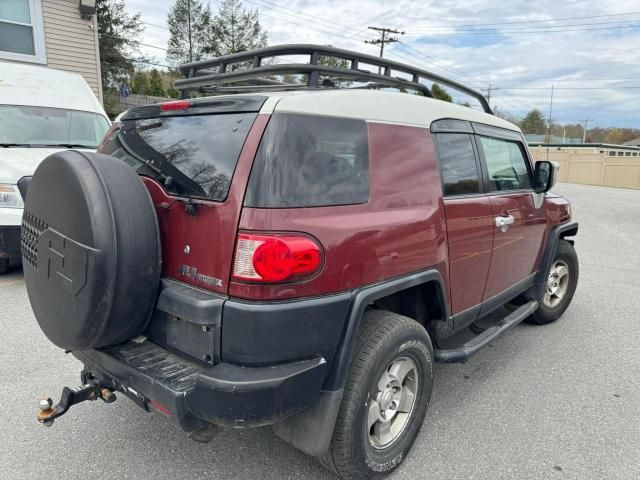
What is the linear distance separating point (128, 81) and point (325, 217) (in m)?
29.7

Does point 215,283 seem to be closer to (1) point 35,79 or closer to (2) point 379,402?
(2) point 379,402

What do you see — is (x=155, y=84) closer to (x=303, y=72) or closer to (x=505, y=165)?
(x=505, y=165)

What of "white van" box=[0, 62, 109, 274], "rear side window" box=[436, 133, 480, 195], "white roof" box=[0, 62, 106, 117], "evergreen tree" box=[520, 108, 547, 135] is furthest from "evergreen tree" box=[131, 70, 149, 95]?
"evergreen tree" box=[520, 108, 547, 135]

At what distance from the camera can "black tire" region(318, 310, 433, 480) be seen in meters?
2.12

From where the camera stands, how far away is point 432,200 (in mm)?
2557

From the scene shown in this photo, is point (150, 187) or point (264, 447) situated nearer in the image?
point (150, 187)

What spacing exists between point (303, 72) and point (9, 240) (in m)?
4.23

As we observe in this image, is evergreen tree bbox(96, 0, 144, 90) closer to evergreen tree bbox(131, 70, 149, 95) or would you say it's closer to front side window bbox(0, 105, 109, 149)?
evergreen tree bbox(131, 70, 149, 95)

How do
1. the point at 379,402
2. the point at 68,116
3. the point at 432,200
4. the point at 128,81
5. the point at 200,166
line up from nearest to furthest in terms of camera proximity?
the point at 200,166, the point at 379,402, the point at 432,200, the point at 68,116, the point at 128,81

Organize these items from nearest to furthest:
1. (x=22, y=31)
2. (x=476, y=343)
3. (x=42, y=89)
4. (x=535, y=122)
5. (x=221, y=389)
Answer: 1. (x=221, y=389)
2. (x=476, y=343)
3. (x=42, y=89)
4. (x=22, y=31)
5. (x=535, y=122)

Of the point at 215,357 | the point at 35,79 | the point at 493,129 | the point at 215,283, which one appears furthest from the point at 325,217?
the point at 35,79

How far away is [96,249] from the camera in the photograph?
6.19ft

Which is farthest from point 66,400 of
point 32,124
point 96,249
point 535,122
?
point 535,122

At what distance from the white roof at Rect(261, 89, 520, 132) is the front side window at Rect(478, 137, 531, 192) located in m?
0.50
